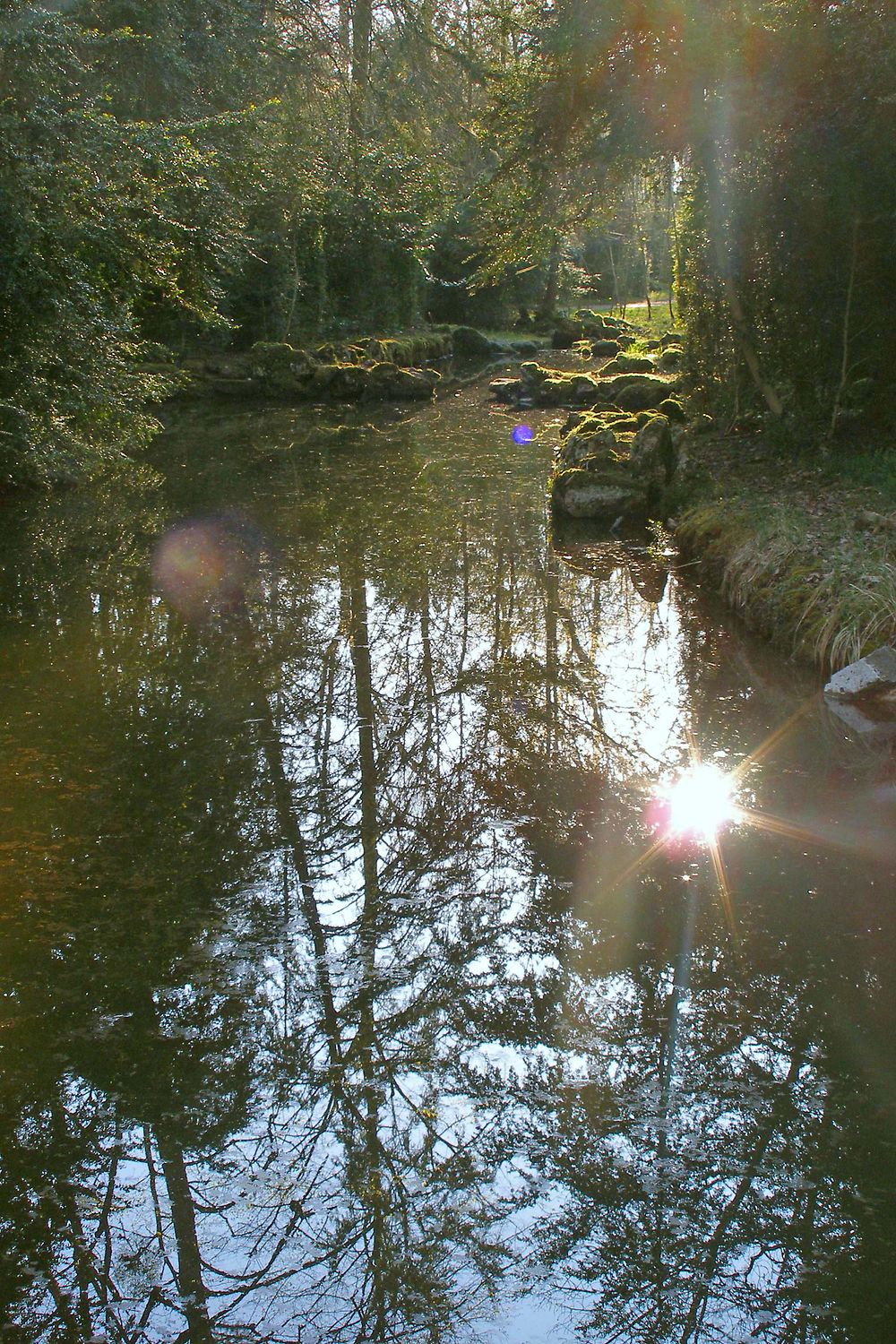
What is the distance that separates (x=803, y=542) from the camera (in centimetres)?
879

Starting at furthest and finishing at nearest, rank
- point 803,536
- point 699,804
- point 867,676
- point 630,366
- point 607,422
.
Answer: point 630,366, point 607,422, point 803,536, point 867,676, point 699,804

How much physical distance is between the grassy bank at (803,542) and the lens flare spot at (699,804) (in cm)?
183

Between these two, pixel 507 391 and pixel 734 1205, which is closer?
pixel 734 1205

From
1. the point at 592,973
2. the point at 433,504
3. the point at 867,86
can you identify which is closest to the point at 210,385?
the point at 433,504

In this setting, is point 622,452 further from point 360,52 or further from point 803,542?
point 360,52

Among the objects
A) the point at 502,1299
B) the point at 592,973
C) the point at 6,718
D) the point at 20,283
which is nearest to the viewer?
the point at 502,1299

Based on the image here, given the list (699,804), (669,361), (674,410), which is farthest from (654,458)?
(669,361)

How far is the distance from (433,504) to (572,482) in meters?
1.89

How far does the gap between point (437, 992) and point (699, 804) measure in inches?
88.7

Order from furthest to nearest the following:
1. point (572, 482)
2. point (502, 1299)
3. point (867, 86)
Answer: point (572, 482)
point (867, 86)
point (502, 1299)

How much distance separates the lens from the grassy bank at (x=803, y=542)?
7613 millimetres

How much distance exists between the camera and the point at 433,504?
1369 cm

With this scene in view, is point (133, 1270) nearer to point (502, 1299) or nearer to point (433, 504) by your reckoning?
point (502, 1299)

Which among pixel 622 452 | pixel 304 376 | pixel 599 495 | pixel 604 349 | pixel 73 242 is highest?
pixel 73 242
